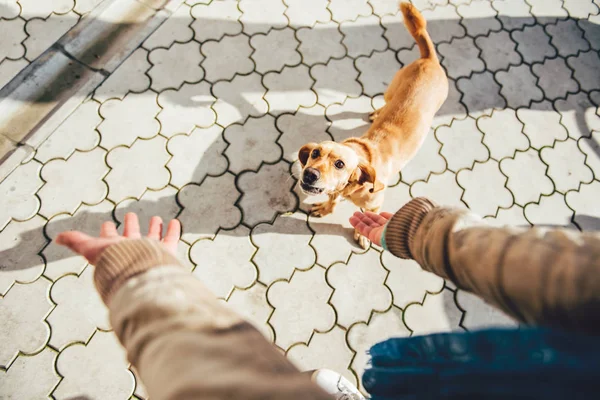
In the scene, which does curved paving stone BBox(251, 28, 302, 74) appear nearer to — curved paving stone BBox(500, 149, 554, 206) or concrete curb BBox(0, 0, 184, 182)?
concrete curb BBox(0, 0, 184, 182)

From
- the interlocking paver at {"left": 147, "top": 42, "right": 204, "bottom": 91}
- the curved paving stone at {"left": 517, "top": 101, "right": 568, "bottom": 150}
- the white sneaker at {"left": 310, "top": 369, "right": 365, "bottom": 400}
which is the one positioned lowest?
the white sneaker at {"left": 310, "top": 369, "right": 365, "bottom": 400}

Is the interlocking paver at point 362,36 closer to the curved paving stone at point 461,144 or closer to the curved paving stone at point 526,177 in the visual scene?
the curved paving stone at point 461,144

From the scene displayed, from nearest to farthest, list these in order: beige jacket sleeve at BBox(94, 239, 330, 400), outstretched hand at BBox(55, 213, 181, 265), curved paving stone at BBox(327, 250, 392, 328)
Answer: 1. beige jacket sleeve at BBox(94, 239, 330, 400)
2. outstretched hand at BBox(55, 213, 181, 265)
3. curved paving stone at BBox(327, 250, 392, 328)

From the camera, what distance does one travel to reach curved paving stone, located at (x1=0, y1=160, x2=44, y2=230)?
2021 millimetres

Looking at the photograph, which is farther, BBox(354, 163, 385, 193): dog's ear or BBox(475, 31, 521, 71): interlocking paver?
BBox(475, 31, 521, 71): interlocking paver

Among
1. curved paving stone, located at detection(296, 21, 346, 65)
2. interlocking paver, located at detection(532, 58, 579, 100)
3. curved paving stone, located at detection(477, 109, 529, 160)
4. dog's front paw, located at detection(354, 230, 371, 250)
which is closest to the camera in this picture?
dog's front paw, located at detection(354, 230, 371, 250)

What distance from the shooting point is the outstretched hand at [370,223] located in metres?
1.51

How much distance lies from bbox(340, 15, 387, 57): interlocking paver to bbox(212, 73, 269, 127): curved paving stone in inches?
33.5

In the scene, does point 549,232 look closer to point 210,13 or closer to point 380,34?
point 380,34

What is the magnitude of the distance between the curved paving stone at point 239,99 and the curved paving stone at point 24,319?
1.52 metres

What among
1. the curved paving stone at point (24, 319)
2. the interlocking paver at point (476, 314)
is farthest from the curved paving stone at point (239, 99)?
the interlocking paver at point (476, 314)

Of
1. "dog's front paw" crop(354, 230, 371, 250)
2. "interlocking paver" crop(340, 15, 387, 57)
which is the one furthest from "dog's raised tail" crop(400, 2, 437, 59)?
"dog's front paw" crop(354, 230, 371, 250)

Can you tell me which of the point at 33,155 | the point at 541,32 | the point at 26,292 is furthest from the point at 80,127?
the point at 541,32

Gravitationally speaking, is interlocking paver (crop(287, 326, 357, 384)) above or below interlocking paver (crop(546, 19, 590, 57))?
below
